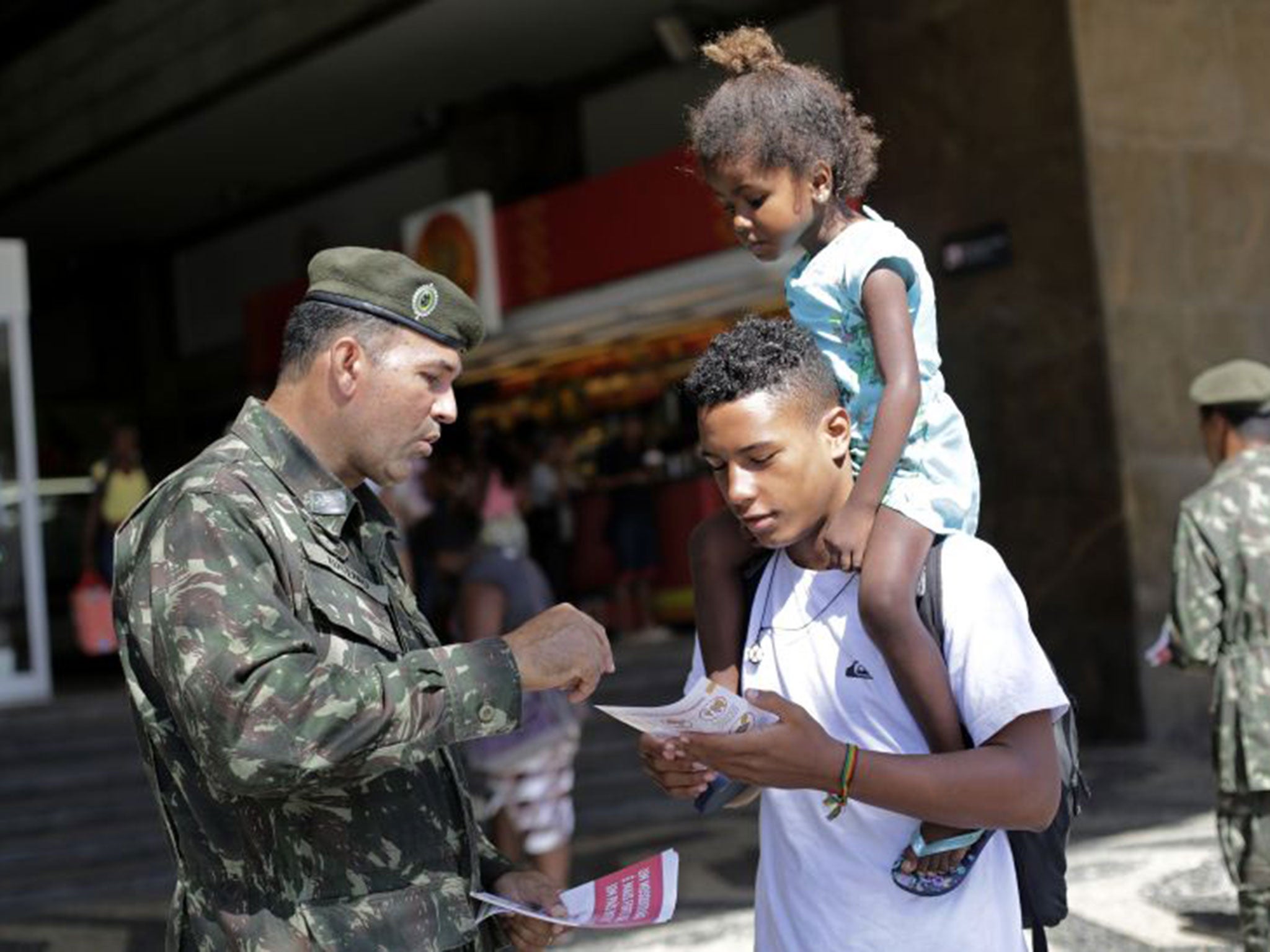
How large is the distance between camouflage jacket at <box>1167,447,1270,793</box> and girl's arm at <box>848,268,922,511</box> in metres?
2.86

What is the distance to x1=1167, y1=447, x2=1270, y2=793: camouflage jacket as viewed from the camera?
5.38 meters

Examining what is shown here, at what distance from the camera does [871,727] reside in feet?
8.22

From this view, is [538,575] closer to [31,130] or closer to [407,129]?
[407,129]

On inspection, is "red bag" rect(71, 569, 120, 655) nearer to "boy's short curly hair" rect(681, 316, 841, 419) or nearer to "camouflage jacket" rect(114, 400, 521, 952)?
"camouflage jacket" rect(114, 400, 521, 952)

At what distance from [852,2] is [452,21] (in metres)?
3.65

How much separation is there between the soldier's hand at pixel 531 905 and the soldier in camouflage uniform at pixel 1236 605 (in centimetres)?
333

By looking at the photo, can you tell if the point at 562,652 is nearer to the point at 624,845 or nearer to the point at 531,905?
the point at 531,905

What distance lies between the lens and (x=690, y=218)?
13477mm

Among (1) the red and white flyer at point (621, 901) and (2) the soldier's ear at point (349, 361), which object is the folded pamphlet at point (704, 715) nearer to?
(1) the red and white flyer at point (621, 901)

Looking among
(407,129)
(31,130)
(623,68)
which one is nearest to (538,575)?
(623,68)

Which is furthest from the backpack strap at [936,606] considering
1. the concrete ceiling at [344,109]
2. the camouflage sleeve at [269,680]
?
the concrete ceiling at [344,109]

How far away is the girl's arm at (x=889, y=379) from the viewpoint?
8.97ft

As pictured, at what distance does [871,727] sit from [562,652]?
464mm

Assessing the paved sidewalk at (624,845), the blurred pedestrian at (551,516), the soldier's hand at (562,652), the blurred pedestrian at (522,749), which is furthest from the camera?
the blurred pedestrian at (551,516)
